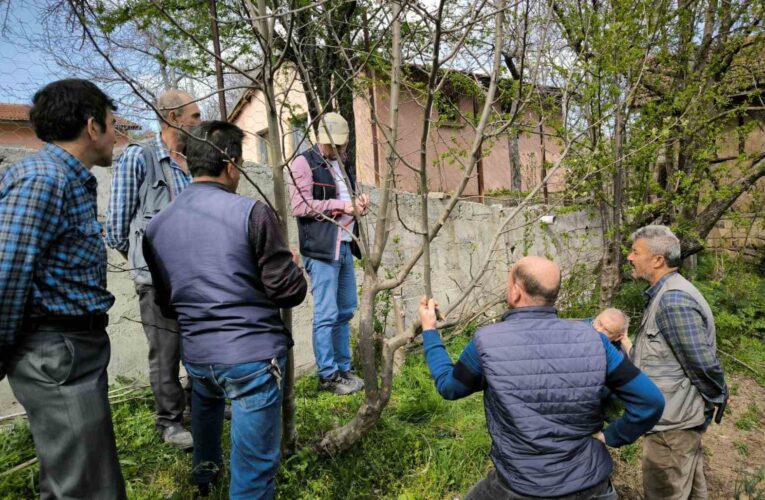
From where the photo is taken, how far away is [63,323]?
1.70 meters

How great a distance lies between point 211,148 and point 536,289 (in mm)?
1380

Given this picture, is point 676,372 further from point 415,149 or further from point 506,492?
point 415,149

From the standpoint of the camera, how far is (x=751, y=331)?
5.85 m

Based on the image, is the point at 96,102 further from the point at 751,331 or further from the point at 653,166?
the point at 751,331

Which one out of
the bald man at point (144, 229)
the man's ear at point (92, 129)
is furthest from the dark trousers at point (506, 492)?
the man's ear at point (92, 129)

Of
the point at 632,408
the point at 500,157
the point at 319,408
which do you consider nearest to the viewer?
the point at 632,408

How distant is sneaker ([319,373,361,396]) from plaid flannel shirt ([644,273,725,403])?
2003mm

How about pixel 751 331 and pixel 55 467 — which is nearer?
pixel 55 467

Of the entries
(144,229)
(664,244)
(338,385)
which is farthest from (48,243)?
(664,244)

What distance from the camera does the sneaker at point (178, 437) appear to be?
2515 millimetres

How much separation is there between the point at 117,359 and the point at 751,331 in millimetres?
6763

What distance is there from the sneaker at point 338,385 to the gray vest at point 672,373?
1.86 metres

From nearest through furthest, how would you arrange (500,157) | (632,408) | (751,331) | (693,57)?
1. (632,408)
2. (693,57)
3. (751,331)
4. (500,157)

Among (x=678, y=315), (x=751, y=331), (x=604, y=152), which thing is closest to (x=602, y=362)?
(x=678, y=315)
